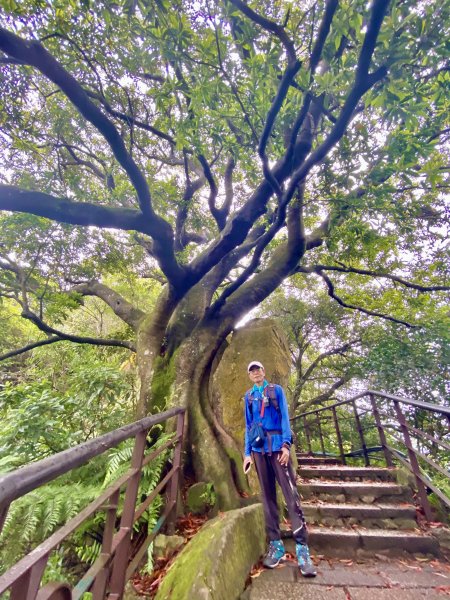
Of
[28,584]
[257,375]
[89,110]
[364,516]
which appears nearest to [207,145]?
[89,110]

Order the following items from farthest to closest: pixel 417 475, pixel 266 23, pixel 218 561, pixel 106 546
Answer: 1. pixel 417 475
2. pixel 266 23
3. pixel 218 561
4. pixel 106 546

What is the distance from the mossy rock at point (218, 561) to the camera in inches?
78.9

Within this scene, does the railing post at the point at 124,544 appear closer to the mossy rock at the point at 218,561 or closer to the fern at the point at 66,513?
the mossy rock at the point at 218,561

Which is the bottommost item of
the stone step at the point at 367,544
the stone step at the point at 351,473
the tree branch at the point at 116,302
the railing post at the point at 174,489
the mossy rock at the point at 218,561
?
the stone step at the point at 367,544

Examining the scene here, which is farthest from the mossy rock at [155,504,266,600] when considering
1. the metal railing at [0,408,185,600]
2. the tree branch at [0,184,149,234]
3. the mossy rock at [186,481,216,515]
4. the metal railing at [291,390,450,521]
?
the tree branch at [0,184,149,234]

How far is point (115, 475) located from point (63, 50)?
5.82m

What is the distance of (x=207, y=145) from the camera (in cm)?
430

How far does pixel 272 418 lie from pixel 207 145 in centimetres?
369

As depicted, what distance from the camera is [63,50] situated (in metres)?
4.55

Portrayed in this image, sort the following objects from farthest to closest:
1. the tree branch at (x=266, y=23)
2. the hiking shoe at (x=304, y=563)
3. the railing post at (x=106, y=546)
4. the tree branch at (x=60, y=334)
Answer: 1. the tree branch at (x=60, y=334)
2. the hiking shoe at (x=304, y=563)
3. the tree branch at (x=266, y=23)
4. the railing post at (x=106, y=546)

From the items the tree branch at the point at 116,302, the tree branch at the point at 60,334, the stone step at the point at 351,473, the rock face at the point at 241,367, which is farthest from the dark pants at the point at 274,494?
the tree branch at the point at 116,302

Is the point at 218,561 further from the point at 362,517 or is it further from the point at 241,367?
the point at 241,367

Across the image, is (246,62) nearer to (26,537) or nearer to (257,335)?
(257,335)

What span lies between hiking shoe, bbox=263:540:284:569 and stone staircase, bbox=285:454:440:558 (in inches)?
15.0
